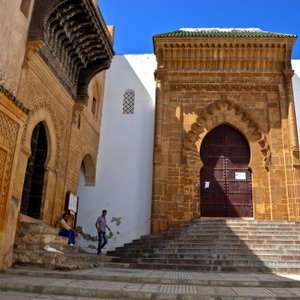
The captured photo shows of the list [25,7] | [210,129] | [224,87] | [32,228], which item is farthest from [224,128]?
[32,228]

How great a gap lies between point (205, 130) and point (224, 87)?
1.63m

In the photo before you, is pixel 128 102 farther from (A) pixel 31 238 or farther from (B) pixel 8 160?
(B) pixel 8 160

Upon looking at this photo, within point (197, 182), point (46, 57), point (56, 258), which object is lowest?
point (56, 258)

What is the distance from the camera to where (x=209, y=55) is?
12.1 m

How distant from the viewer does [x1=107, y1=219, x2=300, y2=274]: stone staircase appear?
7258mm

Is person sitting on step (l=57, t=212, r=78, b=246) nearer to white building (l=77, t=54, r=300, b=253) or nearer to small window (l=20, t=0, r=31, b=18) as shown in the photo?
white building (l=77, t=54, r=300, b=253)

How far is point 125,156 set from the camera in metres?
11.8

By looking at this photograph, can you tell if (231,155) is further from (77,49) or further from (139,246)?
(77,49)

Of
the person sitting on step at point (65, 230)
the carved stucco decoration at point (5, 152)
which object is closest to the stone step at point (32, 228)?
the carved stucco decoration at point (5, 152)

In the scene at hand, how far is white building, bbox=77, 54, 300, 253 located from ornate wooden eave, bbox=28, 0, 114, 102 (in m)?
2.56

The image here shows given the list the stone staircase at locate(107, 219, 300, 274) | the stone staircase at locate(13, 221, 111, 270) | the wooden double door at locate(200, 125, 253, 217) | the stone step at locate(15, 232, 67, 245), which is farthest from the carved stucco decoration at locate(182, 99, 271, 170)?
the stone step at locate(15, 232, 67, 245)

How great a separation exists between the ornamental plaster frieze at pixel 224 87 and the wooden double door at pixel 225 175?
1284mm

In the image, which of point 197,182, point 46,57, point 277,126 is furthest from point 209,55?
point 46,57

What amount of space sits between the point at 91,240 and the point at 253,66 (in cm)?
763
